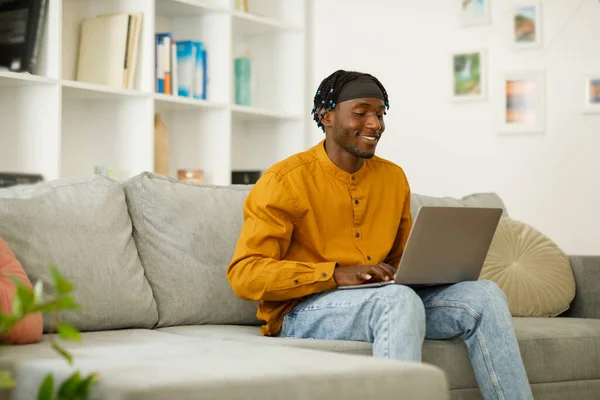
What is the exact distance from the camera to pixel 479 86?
3.90 m

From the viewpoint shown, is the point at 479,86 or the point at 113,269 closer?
the point at 113,269

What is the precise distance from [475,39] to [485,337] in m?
2.04

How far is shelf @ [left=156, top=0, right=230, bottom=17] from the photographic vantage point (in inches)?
152

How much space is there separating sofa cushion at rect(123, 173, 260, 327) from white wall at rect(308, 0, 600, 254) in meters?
1.64

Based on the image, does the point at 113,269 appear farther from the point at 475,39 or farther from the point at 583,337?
the point at 475,39

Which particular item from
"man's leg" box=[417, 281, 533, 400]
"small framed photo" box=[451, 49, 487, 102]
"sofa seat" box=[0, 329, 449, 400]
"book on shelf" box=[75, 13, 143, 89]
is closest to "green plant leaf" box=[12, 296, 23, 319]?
"sofa seat" box=[0, 329, 449, 400]

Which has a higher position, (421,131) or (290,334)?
(421,131)

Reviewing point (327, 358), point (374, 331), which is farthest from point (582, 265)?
point (327, 358)

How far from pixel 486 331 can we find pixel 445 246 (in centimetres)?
23

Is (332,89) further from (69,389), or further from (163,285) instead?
(69,389)

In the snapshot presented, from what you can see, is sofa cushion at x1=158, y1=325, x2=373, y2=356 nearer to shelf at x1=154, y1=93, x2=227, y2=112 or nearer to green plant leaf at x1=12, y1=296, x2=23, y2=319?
green plant leaf at x1=12, y1=296, x2=23, y2=319

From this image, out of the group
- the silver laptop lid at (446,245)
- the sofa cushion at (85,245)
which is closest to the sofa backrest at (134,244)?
the sofa cushion at (85,245)

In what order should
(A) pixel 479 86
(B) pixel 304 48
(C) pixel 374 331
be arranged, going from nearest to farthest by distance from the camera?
1. (C) pixel 374 331
2. (A) pixel 479 86
3. (B) pixel 304 48

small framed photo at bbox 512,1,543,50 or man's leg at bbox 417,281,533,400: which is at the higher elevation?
small framed photo at bbox 512,1,543,50
